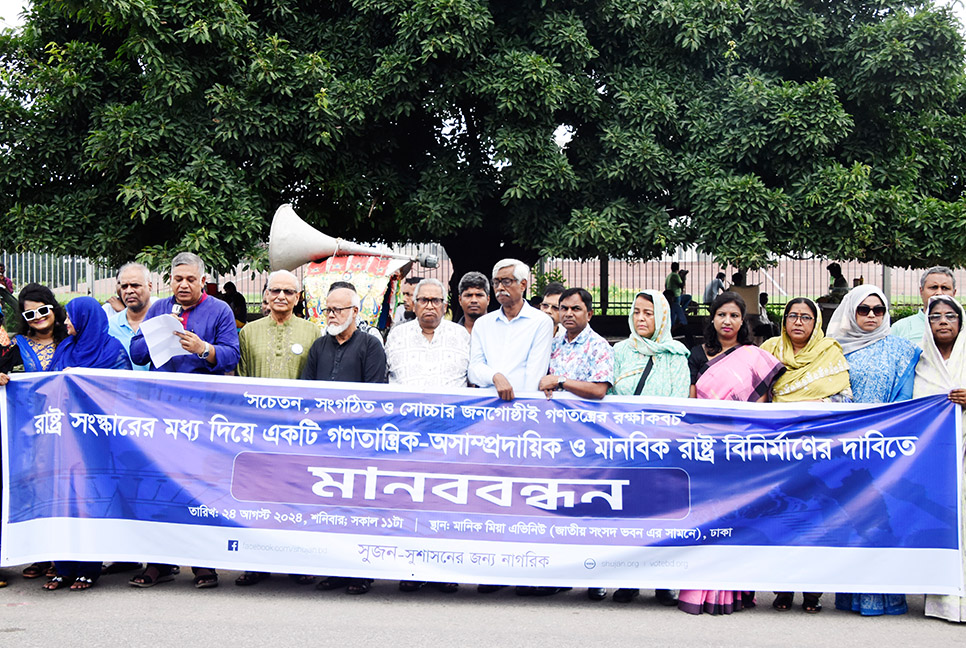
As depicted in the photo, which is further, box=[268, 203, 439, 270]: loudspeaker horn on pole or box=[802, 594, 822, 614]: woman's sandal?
box=[268, 203, 439, 270]: loudspeaker horn on pole

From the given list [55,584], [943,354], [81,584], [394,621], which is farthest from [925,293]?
[55,584]

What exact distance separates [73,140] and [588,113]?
6.72 m

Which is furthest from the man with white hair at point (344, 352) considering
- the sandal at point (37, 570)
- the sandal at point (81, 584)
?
the sandal at point (37, 570)

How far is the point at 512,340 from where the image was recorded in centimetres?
529

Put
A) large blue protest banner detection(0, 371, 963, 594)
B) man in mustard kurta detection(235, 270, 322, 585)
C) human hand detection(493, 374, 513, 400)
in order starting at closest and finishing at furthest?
large blue protest banner detection(0, 371, 963, 594)
human hand detection(493, 374, 513, 400)
man in mustard kurta detection(235, 270, 322, 585)

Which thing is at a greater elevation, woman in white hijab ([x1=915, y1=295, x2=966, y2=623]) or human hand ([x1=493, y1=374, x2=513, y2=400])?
woman in white hijab ([x1=915, y1=295, x2=966, y2=623])

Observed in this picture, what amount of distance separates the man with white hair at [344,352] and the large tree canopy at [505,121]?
19.5ft

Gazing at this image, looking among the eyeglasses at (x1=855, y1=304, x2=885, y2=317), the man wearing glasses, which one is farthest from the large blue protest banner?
the eyeglasses at (x1=855, y1=304, x2=885, y2=317)

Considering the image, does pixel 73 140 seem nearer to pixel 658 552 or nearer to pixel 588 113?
pixel 588 113

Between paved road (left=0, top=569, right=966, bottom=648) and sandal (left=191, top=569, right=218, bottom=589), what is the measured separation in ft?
0.16

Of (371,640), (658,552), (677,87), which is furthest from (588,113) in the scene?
(371,640)

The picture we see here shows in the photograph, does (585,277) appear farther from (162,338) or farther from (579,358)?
(162,338)

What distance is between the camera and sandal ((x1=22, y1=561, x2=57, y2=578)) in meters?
5.29

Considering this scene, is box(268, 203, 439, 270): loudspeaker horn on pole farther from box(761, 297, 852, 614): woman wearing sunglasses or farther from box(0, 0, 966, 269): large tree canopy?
box(761, 297, 852, 614): woman wearing sunglasses
